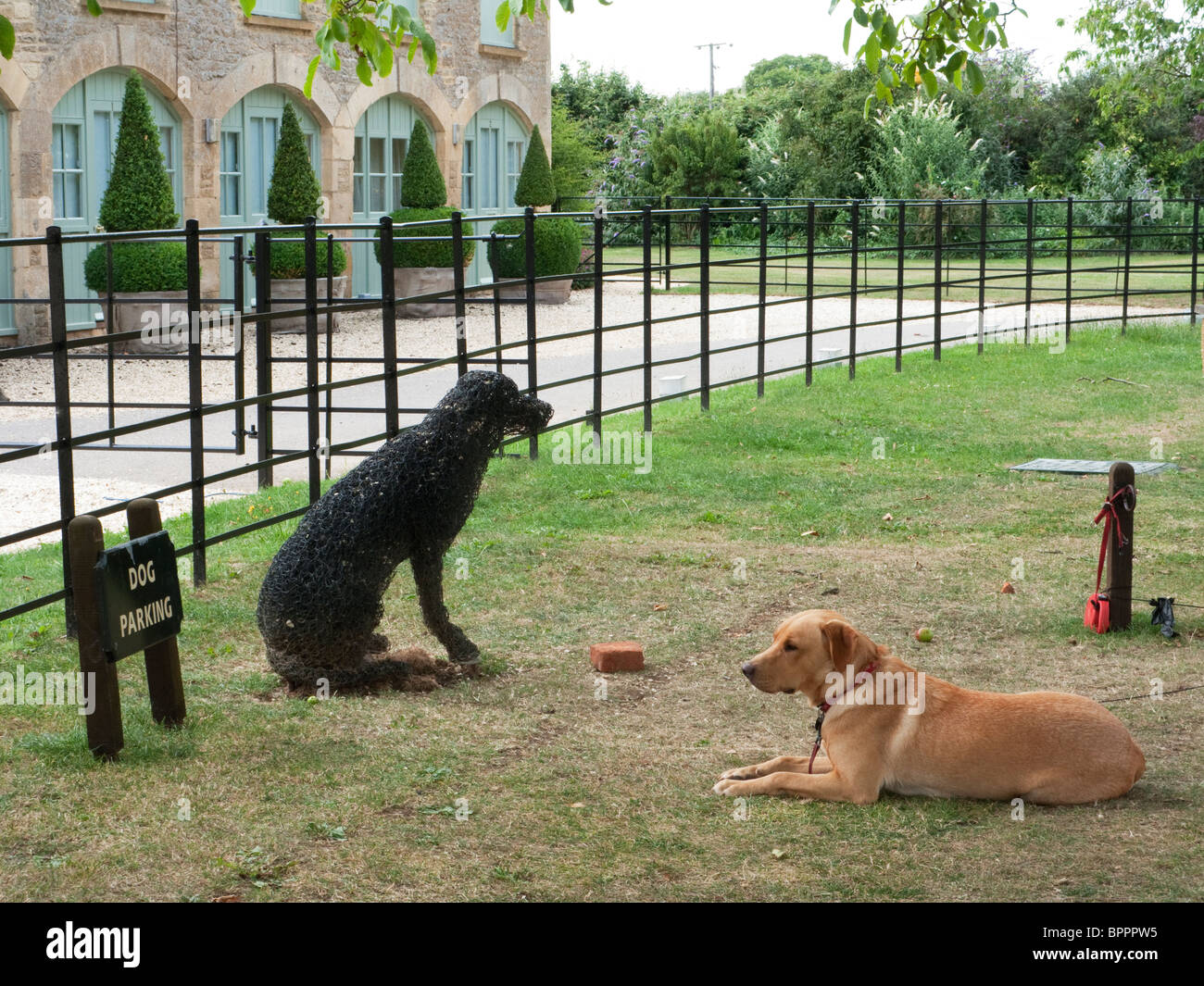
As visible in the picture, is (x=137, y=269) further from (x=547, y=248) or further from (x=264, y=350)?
(x=264, y=350)

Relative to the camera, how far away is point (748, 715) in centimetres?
595

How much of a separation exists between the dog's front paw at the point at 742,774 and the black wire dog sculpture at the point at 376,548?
1654 millimetres

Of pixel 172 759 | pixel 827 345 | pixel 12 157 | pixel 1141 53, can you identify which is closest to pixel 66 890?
pixel 172 759

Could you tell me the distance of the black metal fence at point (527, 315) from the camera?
7.55 metres

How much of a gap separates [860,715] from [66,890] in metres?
2.52

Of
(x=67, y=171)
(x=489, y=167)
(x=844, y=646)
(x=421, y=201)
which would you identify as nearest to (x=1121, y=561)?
(x=844, y=646)

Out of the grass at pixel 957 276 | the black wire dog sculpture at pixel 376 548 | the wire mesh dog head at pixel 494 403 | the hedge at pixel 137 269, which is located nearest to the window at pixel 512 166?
the grass at pixel 957 276

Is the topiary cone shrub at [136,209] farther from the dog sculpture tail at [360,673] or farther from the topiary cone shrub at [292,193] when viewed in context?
the dog sculpture tail at [360,673]

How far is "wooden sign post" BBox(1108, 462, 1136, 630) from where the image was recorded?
22.9ft

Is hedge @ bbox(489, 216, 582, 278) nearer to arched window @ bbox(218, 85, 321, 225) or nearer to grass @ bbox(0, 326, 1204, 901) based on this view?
arched window @ bbox(218, 85, 321, 225)

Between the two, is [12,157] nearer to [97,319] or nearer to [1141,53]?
[97,319]

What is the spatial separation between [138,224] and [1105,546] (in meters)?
15.2

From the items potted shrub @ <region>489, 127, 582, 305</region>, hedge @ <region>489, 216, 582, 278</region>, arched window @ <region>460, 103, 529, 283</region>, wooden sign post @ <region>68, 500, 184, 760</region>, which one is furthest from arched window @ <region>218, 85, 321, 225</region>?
wooden sign post @ <region>68, 500, 184, 760</region>

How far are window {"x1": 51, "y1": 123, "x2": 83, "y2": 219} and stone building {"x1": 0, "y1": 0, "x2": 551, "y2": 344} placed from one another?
0.02 meters
